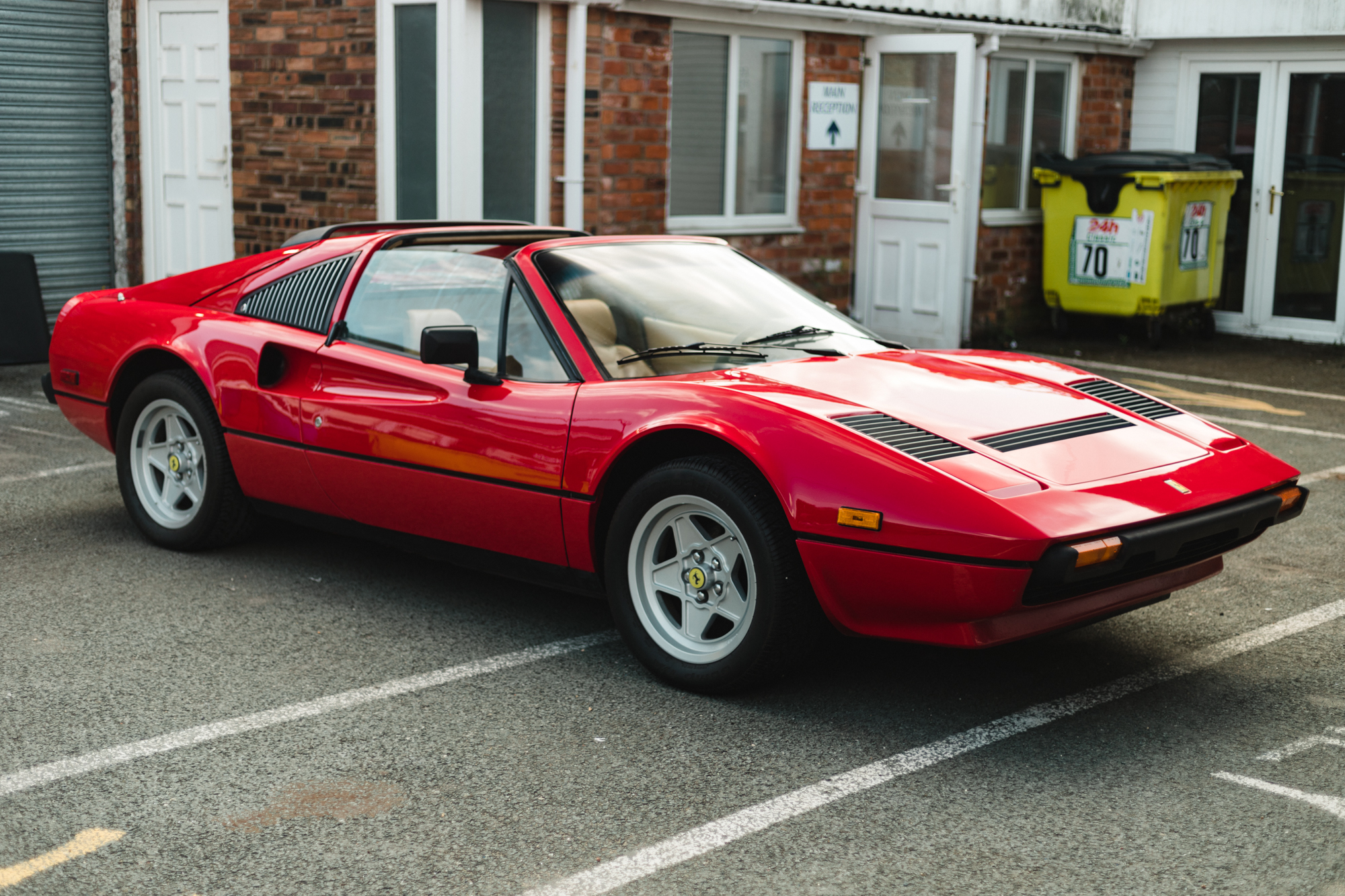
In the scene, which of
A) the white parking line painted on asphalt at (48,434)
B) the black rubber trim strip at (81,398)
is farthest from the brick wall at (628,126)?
the black rubber trim strip at (81,398)

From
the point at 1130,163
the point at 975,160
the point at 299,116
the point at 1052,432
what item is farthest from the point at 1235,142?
the point at 1052,432

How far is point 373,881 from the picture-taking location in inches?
122

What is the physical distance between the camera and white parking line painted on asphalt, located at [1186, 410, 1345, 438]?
8781mm

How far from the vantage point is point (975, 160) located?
12.6m

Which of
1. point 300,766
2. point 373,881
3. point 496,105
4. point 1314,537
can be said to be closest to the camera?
point 373,881

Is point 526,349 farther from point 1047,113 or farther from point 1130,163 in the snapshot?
point 1047,113

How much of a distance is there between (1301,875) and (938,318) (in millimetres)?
9454

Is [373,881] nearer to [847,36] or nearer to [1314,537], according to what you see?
[1314,537]

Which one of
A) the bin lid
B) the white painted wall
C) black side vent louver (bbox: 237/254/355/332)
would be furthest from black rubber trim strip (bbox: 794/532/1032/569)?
the white painted wall

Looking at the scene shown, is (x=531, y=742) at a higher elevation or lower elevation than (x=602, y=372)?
lower

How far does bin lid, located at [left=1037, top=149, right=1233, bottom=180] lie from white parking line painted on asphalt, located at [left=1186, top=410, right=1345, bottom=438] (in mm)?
3850

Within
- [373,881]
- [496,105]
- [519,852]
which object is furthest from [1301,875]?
[496,105]

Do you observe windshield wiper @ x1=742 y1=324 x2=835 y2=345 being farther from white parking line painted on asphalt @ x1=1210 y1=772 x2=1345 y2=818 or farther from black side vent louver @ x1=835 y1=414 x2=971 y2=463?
white parking line painted on asphalt @ x1=1210 y1=772 x2=1345 y2=818

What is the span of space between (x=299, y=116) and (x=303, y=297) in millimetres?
5605
